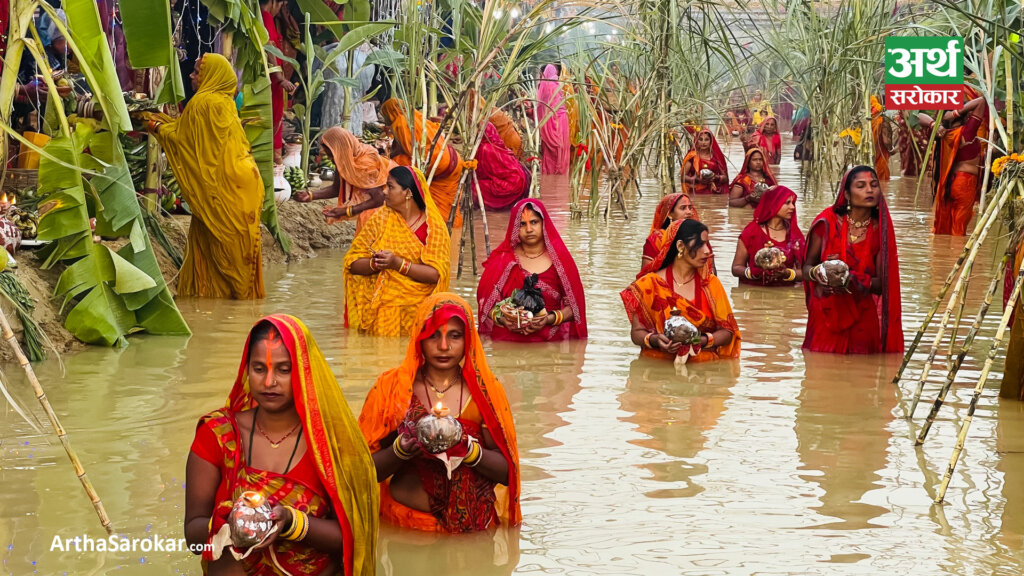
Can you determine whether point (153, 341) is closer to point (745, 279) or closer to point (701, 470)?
point (701, 470)

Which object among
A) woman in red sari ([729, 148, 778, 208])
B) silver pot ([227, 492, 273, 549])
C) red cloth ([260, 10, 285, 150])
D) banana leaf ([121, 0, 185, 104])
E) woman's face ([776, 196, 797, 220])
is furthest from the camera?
woman in red sari ([729, 148, 778, 208])

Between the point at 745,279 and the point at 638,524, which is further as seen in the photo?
the point at 745,279

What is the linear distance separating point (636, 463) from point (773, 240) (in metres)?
5.06

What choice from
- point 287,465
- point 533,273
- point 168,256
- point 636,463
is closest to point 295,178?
point 168,256

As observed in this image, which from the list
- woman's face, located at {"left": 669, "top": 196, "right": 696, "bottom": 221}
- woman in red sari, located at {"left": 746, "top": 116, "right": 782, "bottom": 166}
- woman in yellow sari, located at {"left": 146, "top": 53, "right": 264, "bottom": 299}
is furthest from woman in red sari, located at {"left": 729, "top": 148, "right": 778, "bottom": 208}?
woman in yellow sari, located at {"left": 146, "top": 53, "right": 264, "bottom": 299}

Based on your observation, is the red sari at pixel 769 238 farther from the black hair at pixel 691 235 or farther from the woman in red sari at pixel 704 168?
the woman in red sari at pixel 704 168

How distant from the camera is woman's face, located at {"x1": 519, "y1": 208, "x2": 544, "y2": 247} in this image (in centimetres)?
770

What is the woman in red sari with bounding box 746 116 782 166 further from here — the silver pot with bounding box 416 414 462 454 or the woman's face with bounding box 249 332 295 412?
the woman's face with bounding box 249 332 295 412

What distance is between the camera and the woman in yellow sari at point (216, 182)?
905cm

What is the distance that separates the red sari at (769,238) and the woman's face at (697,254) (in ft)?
9.25

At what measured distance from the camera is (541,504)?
Answer: 4914 mm

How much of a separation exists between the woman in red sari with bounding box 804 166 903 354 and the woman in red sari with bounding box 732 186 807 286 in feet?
7.14

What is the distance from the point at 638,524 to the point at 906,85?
6.56 m

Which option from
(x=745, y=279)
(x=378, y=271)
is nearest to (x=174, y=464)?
(x=378, y=271)
